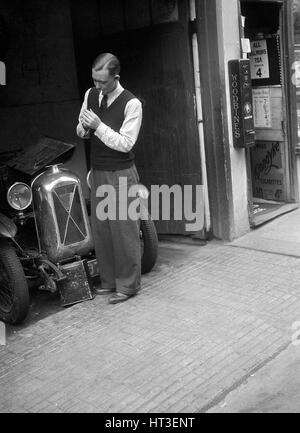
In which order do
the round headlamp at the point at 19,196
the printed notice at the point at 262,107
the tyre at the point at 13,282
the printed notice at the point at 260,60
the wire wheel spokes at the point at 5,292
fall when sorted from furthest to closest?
the printed notice at the point at 262,107 < the printed notice at the point at 260,60 < the round headlamp at the point at 19,196 < the wire wheel spokes at the point at 5,292 < the tyre at the point at 13,282

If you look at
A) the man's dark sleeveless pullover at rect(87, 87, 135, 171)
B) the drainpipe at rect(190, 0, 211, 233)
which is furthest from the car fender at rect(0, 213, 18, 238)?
the drainpipe at rect(190, 0, 211, 233)

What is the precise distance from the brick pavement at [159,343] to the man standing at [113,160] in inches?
10.6

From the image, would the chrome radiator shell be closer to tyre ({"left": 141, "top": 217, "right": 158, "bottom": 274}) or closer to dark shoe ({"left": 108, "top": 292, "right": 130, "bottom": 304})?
dark shoe ({"left": 108, "top": 292, "right": 130, "bottom": 304})

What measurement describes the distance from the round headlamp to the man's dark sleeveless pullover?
588mm

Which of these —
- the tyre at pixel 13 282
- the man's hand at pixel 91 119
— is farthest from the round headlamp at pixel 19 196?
the man's hand at pixel 91 119

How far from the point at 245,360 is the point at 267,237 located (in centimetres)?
271

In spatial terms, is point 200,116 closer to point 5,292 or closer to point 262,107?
point 262,107

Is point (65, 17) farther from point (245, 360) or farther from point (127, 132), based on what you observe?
point (245, 360)

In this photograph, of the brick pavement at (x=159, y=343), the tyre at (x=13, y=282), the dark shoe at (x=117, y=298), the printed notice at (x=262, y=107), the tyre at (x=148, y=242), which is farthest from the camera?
the printed notice at (x=262, y=107)

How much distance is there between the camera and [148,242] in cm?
533

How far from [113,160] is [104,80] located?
64 cm

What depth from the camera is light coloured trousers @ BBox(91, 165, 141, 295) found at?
4.79 m

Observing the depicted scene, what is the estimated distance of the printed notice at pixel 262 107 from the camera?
7.41m

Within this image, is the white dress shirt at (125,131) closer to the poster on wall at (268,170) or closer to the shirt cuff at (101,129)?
the shirt cuff at (101,129)
